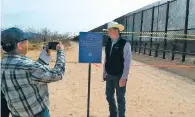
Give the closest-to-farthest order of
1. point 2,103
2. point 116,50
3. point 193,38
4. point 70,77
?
point 2,103 < point 116,50 < point 70,77 < point 193,38

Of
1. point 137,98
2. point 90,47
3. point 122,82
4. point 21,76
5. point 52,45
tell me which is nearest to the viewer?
point 21,76

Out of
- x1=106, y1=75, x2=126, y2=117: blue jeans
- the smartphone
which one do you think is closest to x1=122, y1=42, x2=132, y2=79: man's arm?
x1=106, y1=75, x2=126, y2=117: blue jeans

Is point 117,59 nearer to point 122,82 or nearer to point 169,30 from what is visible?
point 122,82

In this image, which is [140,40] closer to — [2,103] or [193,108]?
[193,108]

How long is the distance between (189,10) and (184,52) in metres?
2.23

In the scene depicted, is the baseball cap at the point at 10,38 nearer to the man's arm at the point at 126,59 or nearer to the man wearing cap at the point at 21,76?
the man wearing cap at the point at 21,76

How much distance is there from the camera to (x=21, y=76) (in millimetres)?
3439

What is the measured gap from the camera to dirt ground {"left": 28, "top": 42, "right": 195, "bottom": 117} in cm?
745

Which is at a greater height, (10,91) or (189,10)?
(189,10)

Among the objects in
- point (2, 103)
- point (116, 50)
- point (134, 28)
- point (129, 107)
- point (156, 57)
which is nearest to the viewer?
point (2, 103)

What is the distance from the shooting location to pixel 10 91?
11.5 feet

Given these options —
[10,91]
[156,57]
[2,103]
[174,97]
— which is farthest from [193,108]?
[156,57]

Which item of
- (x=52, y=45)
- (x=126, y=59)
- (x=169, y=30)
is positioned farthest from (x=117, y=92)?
(x=169, y=30)

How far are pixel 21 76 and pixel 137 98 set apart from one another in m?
5.84
